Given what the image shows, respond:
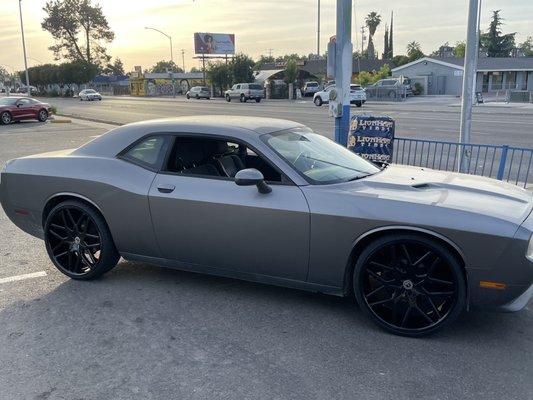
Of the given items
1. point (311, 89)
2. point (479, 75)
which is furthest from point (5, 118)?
point (479, 75)

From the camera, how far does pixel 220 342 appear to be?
11.7ft

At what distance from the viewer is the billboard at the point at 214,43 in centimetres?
7675

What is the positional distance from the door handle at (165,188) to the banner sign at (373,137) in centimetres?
442

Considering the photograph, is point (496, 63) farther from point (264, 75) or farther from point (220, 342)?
point (220, 342)

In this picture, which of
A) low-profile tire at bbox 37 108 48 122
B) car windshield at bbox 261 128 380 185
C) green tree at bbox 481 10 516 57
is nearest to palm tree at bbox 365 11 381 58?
green tree at bbox 481 10 516 57

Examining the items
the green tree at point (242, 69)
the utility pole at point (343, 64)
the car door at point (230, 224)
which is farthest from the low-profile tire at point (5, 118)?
the green tree at point (242, 69)

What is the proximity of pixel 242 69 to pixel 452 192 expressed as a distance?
61.0m

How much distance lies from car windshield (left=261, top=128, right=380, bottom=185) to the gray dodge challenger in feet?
0.05

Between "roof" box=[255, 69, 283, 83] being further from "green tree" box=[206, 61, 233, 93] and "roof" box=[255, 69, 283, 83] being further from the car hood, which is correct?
the car hood

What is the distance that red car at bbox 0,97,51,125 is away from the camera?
25445mm

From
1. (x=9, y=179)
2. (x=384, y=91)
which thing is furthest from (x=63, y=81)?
(x=9, y=179)

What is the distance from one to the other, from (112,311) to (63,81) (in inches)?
3627

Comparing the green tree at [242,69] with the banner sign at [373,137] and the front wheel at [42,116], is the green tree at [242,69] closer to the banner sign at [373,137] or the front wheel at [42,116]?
the front wheel at [42,116]

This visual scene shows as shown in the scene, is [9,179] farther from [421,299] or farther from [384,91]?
[384,91]
